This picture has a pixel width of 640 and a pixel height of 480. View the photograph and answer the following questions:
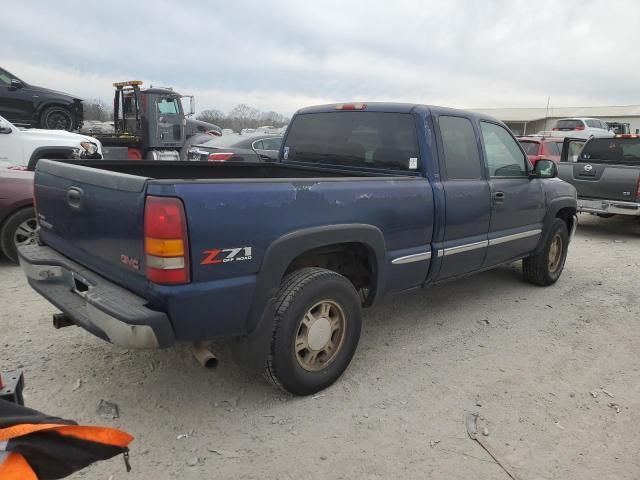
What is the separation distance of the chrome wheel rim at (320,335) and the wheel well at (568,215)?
142 inches

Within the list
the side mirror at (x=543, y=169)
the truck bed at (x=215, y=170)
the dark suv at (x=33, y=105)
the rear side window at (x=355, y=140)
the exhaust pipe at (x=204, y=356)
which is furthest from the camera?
the dark suv at (x=33, y=105)

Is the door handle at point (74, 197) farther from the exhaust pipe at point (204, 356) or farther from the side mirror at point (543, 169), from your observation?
the side mirror at point (543, 169)

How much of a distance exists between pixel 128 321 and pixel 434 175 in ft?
8.01

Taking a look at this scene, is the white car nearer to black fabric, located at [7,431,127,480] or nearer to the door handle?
the door handle

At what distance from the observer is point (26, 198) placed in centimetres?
537

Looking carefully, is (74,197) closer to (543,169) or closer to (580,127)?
(543,169)

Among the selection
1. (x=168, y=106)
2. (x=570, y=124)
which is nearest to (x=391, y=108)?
(x=168, y=106)

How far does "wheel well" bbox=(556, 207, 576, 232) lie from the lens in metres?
5.68

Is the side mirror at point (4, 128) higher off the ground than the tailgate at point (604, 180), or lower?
higher

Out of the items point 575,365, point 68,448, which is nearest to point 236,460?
point 68,448

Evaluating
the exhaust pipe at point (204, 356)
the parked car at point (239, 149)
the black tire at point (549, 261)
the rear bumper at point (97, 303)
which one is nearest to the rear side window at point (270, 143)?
the parked car at point (239, 149)

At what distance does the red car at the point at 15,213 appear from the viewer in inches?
208

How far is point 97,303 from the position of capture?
8.19ft

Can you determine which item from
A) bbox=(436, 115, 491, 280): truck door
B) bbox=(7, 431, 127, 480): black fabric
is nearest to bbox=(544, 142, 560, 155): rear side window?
bbox=(436, 115, 491, 280): truck door
